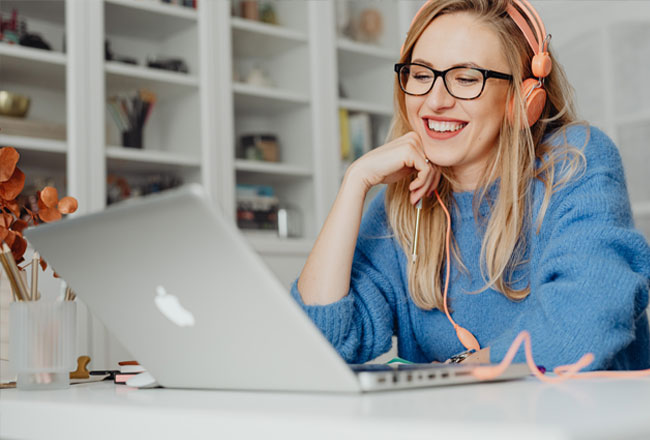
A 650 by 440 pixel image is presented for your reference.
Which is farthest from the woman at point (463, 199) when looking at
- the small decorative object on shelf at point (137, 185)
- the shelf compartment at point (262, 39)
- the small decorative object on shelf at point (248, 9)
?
the small decorative object on shelf at point (248, 9)

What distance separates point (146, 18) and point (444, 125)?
7.30 ft

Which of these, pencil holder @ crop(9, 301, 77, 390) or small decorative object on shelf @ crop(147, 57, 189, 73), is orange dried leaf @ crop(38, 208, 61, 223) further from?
small decorative object on shelf @ crop(147, 57, 189, 73)

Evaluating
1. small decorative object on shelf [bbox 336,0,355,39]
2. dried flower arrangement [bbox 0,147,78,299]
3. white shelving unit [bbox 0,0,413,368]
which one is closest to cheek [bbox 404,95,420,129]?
dried flower arrangement [bbox 0,147,78,299]

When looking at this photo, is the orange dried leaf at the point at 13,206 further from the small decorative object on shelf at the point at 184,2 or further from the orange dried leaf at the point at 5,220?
the small decorative object on shelf at the point at 184,2

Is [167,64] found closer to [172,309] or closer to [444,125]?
[444,125]

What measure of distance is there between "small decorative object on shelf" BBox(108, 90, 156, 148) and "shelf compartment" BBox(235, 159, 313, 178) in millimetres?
461

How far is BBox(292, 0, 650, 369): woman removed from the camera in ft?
4.06

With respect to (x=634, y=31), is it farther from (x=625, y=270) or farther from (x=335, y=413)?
(x=335, y=413)

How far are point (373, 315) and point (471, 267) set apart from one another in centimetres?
23

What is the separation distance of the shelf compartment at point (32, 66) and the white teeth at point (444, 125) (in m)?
1.97

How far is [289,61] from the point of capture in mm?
3654

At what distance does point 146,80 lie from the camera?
3189 mm

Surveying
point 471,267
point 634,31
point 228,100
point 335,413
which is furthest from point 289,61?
point 335,413

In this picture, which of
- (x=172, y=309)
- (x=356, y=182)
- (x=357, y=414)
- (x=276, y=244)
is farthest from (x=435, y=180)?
(x=276, y=244)
